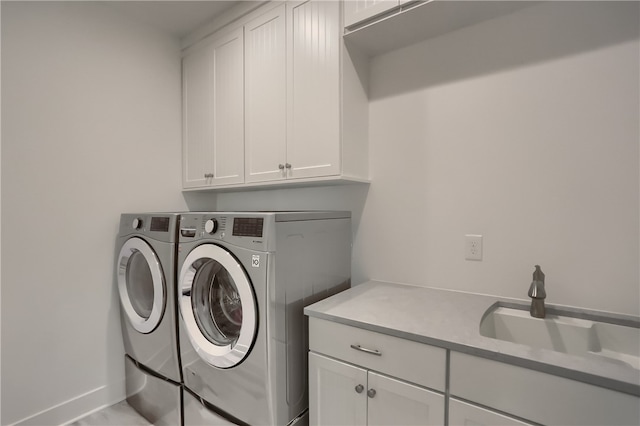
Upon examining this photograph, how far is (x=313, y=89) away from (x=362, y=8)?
44 centimetres

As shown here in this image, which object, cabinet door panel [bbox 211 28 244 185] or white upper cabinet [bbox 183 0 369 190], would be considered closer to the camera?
white upper cabinet [bbox 183 0 369 190]

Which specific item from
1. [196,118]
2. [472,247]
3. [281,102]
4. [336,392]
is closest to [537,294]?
[472,247]

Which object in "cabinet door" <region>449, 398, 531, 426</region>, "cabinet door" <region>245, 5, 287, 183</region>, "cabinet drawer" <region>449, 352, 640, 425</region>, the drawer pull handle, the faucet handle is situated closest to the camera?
"cabinet drawer" <region>449, 352, 640, 425</region>

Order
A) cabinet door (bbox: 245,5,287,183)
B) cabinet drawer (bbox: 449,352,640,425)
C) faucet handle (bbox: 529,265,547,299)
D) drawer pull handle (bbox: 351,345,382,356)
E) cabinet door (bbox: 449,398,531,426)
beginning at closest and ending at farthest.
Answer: cabinet drawer (bbox: 449,352,640,425) < cabinet door (bbox: 449,398,531,426) < drawer pull handle (bbox: 351,345,382,356) < faucet handle (bbox: 529,265,547,299) < cabinet door (bbox: 245,5,287,183)

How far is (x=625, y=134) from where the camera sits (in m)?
1.20

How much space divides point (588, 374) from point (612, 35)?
1.30 m

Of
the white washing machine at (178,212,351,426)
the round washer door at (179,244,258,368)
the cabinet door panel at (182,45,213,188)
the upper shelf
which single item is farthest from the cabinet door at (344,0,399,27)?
the round washer door at (179,244,258,368)

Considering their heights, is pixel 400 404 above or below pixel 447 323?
below

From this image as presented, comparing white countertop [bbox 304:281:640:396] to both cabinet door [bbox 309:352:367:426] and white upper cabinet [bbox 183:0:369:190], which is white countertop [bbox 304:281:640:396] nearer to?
cabinet door [bbox 309:352:367:426]

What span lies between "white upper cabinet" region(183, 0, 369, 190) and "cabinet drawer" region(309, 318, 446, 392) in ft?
2.52

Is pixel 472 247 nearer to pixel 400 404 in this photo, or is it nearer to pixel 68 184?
pixel 400 404

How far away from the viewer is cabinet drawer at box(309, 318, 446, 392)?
3.39ft

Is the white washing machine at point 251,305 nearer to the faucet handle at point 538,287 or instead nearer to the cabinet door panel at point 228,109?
the cabinet door panel at point 228,109

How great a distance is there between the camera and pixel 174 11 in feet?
6.77
